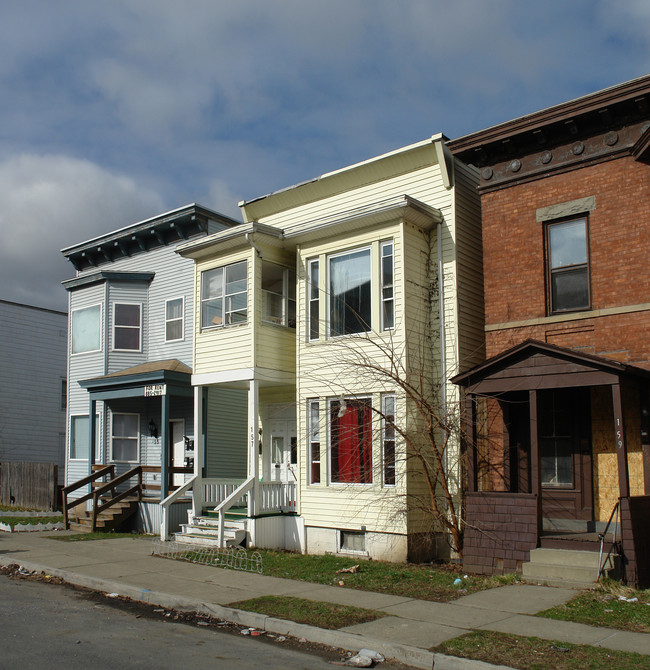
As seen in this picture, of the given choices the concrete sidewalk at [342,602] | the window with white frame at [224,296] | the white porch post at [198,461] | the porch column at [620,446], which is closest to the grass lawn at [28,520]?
the concrete sidewalk at [342,602]

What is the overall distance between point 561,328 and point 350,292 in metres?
4.56

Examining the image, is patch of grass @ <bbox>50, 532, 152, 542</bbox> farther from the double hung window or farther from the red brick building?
the double hung window

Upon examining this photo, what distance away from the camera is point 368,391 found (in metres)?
15.0

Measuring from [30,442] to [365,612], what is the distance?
26034 mm

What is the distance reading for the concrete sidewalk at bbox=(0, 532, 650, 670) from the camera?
7953 millimetres

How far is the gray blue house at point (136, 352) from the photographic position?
21.4m

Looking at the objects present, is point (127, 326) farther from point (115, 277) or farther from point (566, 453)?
point (566, 453)

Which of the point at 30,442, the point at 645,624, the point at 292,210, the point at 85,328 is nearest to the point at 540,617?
the point at 645,624

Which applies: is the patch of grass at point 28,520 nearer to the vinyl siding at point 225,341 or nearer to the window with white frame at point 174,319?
the window with white frame at point 174,319

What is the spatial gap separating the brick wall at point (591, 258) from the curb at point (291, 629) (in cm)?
706

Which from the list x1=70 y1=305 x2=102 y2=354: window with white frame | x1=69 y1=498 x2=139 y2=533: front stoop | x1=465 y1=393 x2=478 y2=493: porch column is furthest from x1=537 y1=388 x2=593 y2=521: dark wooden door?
x1=70 y1=305 x2=102 y2=354: window with white frame

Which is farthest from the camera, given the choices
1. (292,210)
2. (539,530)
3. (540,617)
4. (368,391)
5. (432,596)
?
(292,210)

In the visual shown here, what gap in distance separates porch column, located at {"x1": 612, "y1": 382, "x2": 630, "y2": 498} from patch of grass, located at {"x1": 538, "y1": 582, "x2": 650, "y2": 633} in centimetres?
140

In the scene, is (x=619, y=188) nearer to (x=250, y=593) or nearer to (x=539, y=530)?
(x=539, y=530)
